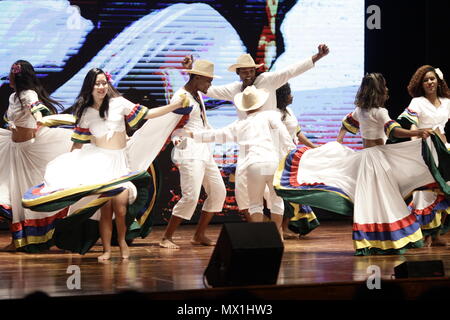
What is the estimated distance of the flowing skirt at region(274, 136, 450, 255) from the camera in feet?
20.3

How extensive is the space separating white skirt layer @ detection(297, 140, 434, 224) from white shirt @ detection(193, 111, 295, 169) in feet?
1.16

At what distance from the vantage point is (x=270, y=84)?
23.4 ft

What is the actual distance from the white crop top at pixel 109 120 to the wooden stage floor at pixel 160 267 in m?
0.95

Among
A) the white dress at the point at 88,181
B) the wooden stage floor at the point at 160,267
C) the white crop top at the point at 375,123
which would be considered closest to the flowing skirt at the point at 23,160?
the wooden stage floor at the point at 160,267

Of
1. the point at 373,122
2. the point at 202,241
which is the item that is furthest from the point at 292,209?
the point at 373,122

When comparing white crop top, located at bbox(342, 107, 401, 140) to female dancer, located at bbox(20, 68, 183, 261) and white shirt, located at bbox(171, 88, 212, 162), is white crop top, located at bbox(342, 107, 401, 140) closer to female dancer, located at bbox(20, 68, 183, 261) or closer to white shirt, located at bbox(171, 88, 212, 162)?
white shirt, located at bbox(171, 88, 212, 162)

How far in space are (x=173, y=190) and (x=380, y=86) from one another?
11.6ft

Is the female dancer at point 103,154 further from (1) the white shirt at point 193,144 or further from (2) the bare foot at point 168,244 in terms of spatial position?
(2) the bare foot at point 168,244

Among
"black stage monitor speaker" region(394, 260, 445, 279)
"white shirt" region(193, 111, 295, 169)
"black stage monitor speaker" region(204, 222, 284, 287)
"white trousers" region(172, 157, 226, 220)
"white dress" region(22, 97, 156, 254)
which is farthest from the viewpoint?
"white trousers" region(172, 157, 226, 220)

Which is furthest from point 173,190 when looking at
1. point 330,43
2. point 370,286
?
point 370,286

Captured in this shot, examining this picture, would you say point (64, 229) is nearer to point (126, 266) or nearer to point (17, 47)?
point (126, 266)

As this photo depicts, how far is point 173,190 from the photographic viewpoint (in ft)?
30.8

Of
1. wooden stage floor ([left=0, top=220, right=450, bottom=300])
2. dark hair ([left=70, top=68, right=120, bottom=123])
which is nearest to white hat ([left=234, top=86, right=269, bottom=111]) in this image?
dark hair ([left=70, top=68, right=120, bottom=123])

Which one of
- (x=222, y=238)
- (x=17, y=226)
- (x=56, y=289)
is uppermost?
(x=222, y=238)
